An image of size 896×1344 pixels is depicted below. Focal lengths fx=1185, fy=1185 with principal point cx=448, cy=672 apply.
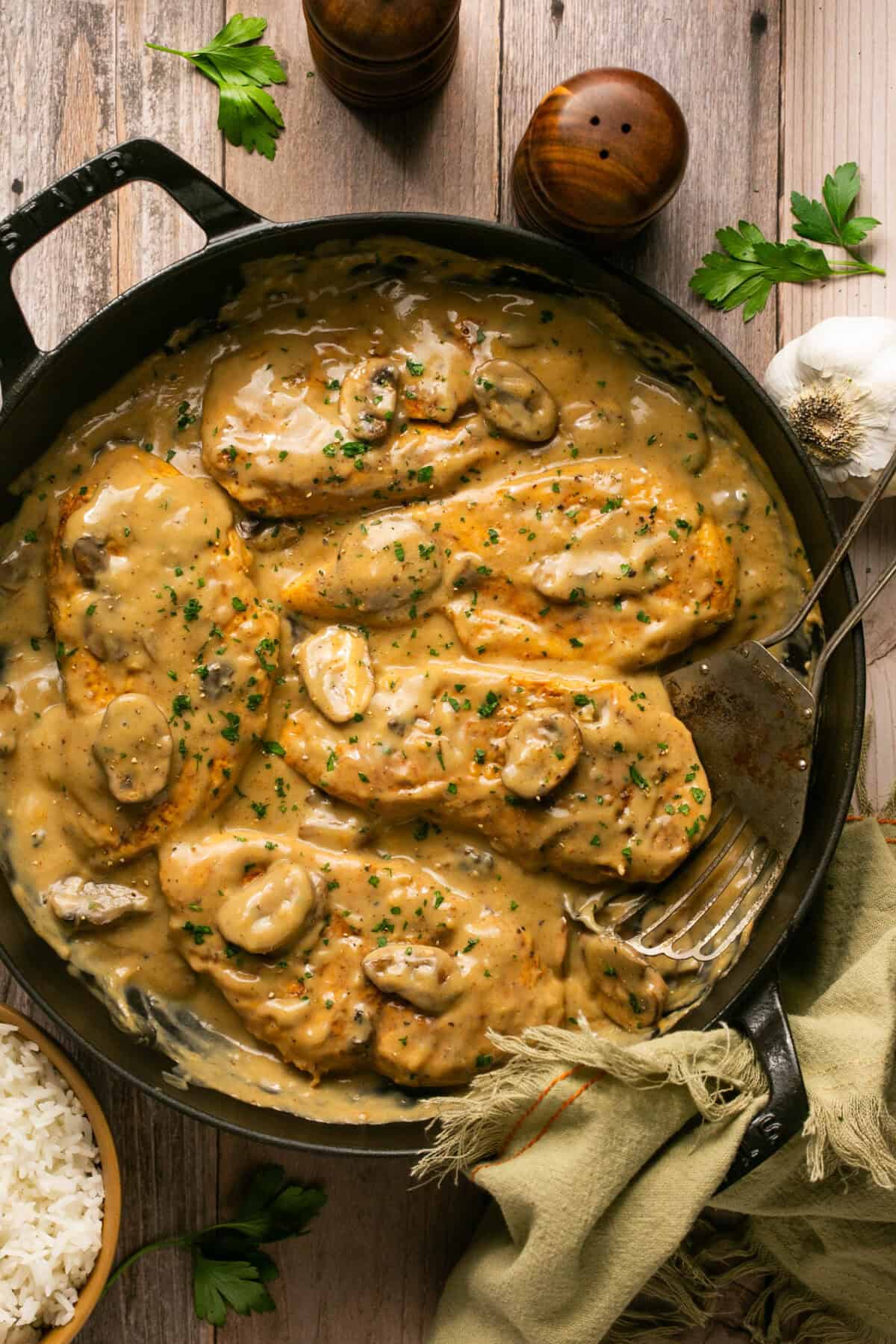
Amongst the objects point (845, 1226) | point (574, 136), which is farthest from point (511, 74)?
point (845, 1226)

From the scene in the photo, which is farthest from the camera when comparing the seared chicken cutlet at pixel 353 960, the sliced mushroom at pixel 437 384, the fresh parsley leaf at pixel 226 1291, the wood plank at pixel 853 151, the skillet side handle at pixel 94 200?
the wood plank at pixel 853 151

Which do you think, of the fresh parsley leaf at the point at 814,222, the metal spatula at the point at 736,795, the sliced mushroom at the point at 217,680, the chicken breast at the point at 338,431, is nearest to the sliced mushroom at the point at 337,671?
the sliced mushroom at the point at 217,680

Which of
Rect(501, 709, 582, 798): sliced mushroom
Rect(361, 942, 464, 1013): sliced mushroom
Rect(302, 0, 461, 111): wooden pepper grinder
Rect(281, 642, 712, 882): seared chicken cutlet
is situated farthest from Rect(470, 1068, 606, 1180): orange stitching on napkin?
Rect(302, 0, 461, 111): wooden pepper grinder

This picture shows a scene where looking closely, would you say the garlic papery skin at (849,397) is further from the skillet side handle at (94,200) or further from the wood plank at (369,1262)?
the wood plank at (369,1262)

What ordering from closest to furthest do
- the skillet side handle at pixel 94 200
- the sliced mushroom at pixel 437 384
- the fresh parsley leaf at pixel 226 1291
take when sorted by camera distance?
the skillet side handle at pixel 94 200 → the sliced mushroom at pixel 437 384 → the fresh parsley leaf at pixel 226 1291

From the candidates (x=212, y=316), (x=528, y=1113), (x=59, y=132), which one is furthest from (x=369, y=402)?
(x=528, y=1113)

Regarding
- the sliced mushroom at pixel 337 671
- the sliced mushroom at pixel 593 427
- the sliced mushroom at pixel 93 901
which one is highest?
the sliced mushroom at pixel 593 427
